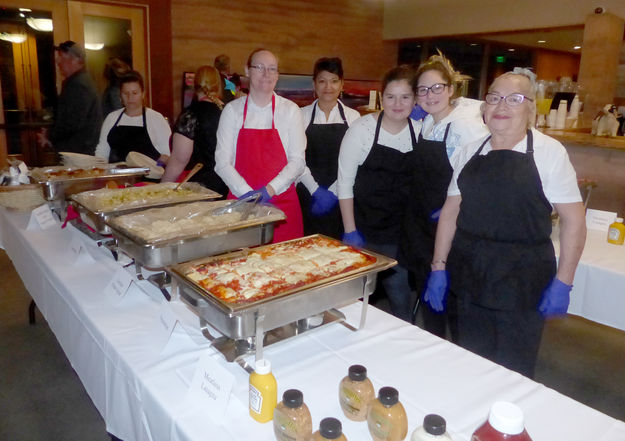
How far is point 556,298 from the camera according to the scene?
1466mm

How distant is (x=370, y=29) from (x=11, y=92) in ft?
14.6

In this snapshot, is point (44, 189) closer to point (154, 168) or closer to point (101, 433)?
point (154, 168)

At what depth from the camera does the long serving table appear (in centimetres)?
93

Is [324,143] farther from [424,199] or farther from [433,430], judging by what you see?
[433,430]

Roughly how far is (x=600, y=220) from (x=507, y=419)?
80.1 inches

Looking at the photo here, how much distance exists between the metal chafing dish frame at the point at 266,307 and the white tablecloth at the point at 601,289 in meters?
1.05

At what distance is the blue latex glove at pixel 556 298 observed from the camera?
1463mm

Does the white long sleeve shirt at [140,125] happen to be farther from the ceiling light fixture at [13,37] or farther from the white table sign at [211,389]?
the ceiling light fixture at [13,37]

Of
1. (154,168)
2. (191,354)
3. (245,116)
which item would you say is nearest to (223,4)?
(154,168)

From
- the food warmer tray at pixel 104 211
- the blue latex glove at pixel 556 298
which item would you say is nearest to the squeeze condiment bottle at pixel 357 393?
the blue latex glove at pixel 556 298

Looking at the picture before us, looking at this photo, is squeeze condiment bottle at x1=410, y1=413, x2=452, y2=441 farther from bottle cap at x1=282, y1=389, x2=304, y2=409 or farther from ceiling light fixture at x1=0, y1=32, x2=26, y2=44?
ceiling light fixture at x1=0, y1=32, x2=26, y2=44

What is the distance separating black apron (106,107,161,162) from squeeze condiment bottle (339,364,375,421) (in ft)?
7.84

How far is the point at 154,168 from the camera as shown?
8.71 feet

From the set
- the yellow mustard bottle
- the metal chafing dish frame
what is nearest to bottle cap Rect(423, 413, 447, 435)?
the metal chafing dish frame
